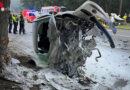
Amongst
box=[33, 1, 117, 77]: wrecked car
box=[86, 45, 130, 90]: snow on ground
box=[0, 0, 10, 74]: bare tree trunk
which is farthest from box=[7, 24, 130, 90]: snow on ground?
box=[33, 1, 117, 77]: wrecked car

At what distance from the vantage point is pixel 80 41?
4246 mm

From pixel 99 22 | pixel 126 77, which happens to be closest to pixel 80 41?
pixel 99 22

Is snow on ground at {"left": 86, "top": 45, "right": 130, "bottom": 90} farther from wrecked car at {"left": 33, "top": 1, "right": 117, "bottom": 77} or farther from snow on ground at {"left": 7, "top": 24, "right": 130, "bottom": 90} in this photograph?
wrecked car at {"left": 33, "top": 1, "right": 117, "bottom": 77}

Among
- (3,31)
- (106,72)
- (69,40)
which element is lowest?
(106,72)

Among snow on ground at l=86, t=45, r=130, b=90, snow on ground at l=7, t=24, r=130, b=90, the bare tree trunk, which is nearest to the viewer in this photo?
the bare tree trunk

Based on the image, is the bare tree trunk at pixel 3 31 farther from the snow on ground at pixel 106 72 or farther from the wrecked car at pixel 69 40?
the wrecked car at pixel 69 40

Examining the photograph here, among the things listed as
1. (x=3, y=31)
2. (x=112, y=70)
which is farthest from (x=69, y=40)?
(x=112, y=70)

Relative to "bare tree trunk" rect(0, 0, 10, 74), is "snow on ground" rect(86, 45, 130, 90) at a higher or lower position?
lower

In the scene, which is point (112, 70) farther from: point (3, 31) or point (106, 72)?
point (3, 31)

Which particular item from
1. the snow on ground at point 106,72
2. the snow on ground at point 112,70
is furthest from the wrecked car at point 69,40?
the snow on ground at point 112,70

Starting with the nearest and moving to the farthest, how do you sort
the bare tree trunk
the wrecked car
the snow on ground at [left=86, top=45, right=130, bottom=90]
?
the bare tree trunk, the wrecked car, the snow on ground at [left=86, top=45, right=130, bottom=90]

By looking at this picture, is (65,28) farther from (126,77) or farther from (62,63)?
(126,77)

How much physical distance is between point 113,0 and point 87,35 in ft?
107

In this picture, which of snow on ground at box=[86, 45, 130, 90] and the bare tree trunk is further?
snow on ground at box=[86, 45, 130, 90]
